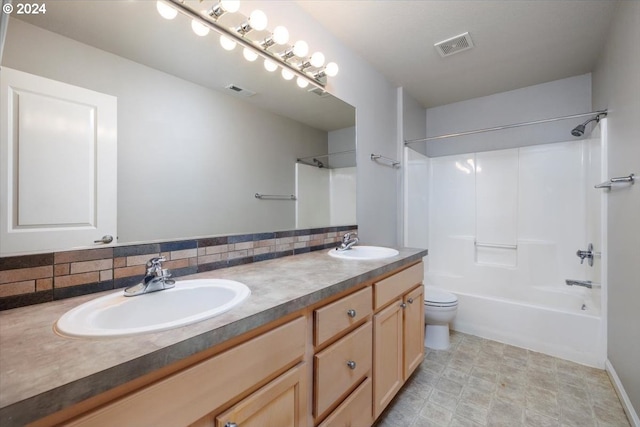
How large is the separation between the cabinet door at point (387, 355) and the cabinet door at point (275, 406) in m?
0.52

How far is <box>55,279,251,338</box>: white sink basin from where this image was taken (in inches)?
24.4

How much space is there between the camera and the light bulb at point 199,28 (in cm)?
117

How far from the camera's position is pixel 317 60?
5.34ft

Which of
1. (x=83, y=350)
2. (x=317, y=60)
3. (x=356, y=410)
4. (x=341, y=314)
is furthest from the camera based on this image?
(x=317, y=60)

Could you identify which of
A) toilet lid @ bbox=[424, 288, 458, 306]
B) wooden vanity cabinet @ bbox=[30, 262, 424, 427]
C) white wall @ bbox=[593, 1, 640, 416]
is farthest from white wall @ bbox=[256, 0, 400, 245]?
white wall @ bbox=[593, 1, 640, 416]

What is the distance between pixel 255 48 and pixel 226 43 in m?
0.15

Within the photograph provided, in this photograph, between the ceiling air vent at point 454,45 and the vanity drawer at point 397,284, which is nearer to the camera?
the vanity drawer at point 397,284

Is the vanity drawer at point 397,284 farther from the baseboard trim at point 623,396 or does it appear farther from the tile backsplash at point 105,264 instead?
the baseboard trim at point 623,396

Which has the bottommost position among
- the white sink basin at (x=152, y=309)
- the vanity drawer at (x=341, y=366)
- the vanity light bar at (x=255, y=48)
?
the vanity drawer at (x=341, y=366)

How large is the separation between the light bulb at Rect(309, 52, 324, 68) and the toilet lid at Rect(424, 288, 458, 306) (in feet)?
6.24

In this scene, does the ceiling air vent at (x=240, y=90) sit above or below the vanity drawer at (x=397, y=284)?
above

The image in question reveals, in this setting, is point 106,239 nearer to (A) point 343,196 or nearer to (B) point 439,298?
(A) point 343,196

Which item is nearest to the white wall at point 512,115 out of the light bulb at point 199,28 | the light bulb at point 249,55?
the light bulb at point 249,55

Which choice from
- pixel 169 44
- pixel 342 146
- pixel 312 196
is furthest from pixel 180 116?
pixel 342 146
